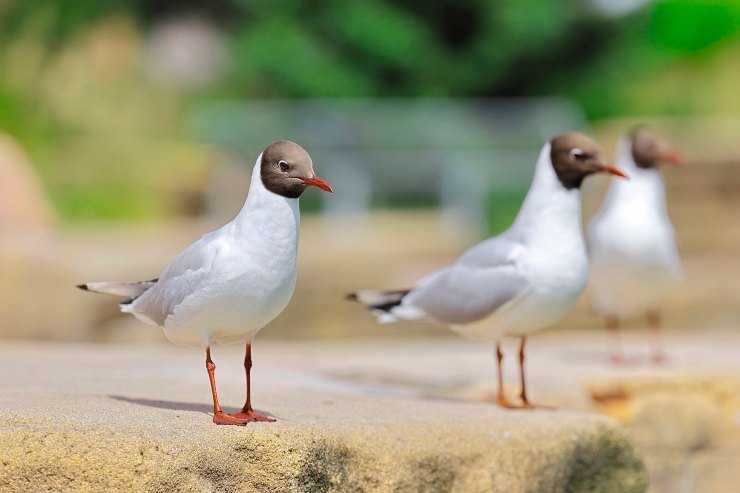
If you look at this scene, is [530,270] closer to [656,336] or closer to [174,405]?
[174,405]

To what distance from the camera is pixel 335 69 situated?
18031 millimetres

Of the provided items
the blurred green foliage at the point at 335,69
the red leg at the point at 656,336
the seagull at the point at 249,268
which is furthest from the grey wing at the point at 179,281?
the blurred green foliage at the point at 335,69

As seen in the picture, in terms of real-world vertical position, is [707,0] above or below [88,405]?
above

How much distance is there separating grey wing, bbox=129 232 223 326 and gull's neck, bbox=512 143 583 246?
1.41 metres

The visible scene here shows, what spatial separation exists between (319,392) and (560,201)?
1.19m

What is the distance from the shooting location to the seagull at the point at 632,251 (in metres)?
6.41

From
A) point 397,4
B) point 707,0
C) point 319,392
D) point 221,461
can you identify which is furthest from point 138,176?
Answer: point 221,461

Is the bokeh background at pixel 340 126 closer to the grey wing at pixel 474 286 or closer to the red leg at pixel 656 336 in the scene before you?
the red leg at pixel 656 336

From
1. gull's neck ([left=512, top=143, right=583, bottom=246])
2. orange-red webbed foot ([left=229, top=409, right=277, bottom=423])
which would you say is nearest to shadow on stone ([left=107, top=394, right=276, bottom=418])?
orange-red webbed foot ([left=229, top=409, right=277, bottom=423])

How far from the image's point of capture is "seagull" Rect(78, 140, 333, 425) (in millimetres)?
3809

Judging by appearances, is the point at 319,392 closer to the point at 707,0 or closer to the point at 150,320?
the point at 150,320

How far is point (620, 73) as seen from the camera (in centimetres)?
1883

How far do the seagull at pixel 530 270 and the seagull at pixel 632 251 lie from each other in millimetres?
1502

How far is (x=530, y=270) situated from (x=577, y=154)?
513 millimetres
